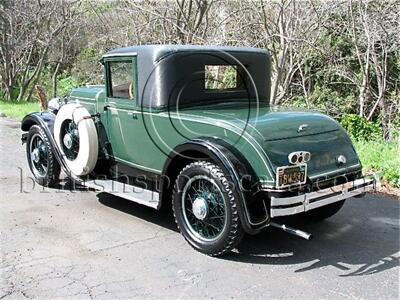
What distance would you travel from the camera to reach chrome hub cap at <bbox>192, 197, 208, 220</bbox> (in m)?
4.03

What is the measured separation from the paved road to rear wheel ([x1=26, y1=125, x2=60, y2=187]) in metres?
0.51

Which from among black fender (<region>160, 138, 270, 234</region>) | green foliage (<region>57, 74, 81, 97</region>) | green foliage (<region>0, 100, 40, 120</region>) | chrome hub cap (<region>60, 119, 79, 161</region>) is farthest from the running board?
green foliage (<region>57, 74, 81, 97</region>)

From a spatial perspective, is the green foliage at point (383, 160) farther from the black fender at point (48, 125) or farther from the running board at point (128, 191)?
the black fender at point (48, 125)

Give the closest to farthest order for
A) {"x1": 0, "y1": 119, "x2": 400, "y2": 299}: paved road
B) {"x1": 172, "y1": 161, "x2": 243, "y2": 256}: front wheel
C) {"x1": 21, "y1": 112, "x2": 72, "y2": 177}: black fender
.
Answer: {"x1": 0, "y1": 119, "x2": 400, "y2": 299}: paved road → {"x1": 172, "y1": 161, "x2": 243, "y2": 256}: front wheel → {"x1": 21, "y1": 112, "x2": 72, "y2": 177}: black fender

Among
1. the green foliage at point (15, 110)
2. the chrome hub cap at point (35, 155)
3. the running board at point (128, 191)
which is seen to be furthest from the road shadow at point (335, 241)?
the green foliage at point (15, 110)

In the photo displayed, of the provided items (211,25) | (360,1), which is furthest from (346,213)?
(211,25)

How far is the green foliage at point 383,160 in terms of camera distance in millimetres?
6139

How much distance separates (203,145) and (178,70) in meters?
1.07

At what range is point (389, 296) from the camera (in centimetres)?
337

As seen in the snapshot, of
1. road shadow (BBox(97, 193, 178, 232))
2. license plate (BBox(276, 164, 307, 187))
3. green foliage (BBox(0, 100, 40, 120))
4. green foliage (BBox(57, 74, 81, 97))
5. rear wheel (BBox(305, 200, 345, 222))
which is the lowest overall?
road shadow (BBox(97, 193, 178, 232))

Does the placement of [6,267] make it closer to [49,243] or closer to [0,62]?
[49,243]

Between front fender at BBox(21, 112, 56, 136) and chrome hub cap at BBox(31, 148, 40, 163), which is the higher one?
front fender at BBox(21, 112, 56, 136)

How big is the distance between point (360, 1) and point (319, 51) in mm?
1641
